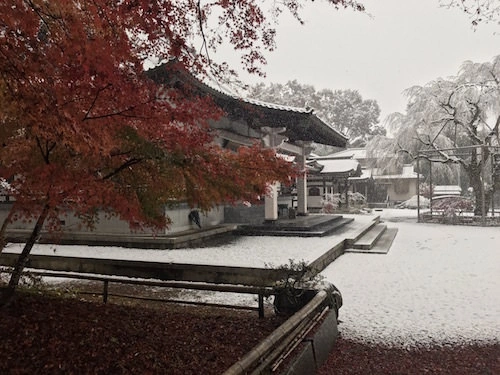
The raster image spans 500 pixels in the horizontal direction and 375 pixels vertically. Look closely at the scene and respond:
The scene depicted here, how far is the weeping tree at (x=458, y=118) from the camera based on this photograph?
67.1 feet

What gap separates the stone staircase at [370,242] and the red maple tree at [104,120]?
6.82 m

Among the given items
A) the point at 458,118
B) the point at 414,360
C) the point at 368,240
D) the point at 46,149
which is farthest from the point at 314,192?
the point at 46,149

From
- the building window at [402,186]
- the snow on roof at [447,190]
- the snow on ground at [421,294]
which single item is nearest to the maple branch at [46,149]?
the snow on ground at [421,294]

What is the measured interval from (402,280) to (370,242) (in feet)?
14.0

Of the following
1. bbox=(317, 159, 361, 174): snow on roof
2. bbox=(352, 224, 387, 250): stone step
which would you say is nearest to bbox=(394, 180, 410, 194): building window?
bbox=(317, 159, 361, 174): snow on roof

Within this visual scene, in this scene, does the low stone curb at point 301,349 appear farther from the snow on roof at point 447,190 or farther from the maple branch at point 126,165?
the snow on roof at point 447,190

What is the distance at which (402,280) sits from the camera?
738 cm

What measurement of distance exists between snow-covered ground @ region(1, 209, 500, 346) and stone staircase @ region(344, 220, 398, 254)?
1.27ft

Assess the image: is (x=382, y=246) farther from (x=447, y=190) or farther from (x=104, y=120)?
(x=447, y=190)

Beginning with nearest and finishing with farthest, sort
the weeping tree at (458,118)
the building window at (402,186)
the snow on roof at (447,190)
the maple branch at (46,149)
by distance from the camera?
the maple branch at (46,149) < the weeping tree at (458,118) < the snow on roof at (447,190) < the building window at (402,186)

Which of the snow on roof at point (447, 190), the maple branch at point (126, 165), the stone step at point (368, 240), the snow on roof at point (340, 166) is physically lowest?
the stone step at point (368, 240)

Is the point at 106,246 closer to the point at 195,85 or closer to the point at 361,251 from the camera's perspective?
the point at 195,85

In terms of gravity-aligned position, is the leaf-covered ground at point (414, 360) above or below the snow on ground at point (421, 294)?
below

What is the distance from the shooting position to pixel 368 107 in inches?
2170
